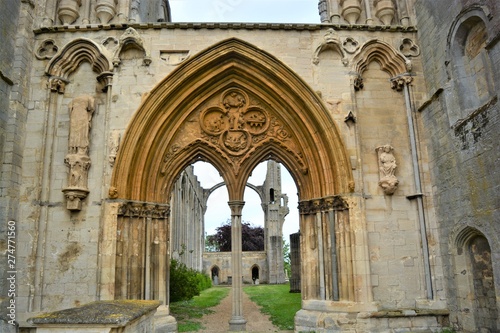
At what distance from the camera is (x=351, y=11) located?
9742 millimetres

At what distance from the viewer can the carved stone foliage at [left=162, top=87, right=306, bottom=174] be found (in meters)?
9.59

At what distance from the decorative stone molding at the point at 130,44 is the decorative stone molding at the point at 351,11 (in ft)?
15.1

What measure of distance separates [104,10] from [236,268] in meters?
6.41

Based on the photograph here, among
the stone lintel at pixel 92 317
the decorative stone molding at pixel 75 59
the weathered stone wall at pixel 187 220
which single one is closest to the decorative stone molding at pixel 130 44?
the decorative stone molding at pixel 75 59

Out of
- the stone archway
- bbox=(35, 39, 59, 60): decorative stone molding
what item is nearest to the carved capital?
the stone archway

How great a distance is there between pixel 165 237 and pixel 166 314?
156cm

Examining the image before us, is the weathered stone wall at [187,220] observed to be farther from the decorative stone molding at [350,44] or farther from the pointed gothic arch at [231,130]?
the decorative stone molding at [350,44]

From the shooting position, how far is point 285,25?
9.30 meters

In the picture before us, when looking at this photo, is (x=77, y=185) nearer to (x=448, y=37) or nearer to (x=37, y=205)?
(x=37, y=205)

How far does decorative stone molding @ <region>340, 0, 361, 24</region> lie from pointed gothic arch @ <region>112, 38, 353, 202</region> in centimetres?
214

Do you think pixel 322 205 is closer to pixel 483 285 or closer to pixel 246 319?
pixel 483 285

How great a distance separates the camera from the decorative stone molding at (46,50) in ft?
29.2

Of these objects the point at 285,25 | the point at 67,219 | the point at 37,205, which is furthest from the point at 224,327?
the point at 285,25

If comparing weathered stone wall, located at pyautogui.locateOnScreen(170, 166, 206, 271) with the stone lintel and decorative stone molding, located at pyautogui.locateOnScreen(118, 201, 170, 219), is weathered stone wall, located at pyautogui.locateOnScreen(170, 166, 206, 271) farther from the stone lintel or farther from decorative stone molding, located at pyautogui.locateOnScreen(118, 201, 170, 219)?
the stone lintel
